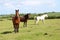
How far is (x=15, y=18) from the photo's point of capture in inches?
821

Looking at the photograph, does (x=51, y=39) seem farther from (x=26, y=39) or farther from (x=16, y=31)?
(x=16, y=31)

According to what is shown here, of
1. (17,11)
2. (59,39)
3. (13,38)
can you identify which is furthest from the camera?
(17,11)

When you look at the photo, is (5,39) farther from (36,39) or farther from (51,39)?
(51,39)

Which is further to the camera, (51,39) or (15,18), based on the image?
(15,18)

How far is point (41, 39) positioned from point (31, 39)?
786 mm

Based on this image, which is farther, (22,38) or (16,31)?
(16,31)

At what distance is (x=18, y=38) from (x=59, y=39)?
332cm

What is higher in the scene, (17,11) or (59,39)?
(17,11)

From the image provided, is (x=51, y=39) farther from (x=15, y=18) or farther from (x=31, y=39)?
(x=15, y=18)

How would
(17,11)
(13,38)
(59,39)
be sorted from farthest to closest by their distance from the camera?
(17,11) < (13,38) < (59,39)

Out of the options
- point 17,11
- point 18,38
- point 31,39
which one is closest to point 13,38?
point 18,38

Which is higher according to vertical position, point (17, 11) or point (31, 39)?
point (17, 11)

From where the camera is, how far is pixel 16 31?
21.7 meters

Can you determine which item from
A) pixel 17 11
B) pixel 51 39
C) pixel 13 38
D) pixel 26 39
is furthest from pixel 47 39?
pixel 17 11
